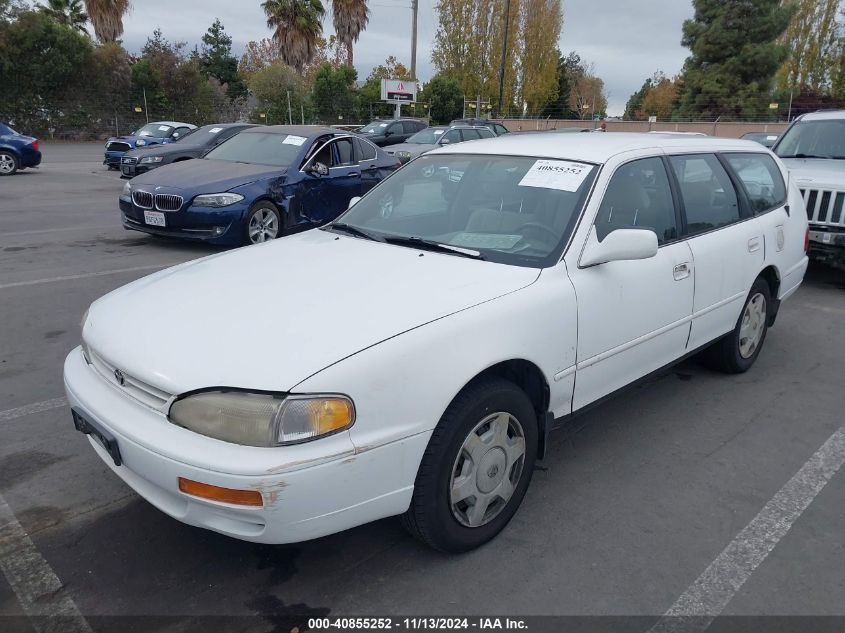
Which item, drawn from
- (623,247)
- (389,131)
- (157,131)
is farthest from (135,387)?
(389,131)

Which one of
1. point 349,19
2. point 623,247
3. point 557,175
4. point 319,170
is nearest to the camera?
point 623,247

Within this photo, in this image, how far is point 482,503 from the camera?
9.06ft

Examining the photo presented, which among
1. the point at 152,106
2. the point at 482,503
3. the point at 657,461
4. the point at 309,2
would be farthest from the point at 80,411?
the point at 309,2

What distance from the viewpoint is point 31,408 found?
4016 mm

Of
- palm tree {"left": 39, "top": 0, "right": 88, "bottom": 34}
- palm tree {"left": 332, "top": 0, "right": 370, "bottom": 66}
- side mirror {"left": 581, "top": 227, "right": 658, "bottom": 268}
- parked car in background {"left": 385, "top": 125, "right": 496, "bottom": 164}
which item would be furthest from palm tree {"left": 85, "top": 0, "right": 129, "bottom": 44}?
side mirror {"left": 581, "top": 227, "right": 658, "bottom": 268}

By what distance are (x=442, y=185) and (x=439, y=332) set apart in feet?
5.26

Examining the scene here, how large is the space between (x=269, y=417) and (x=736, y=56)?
43710 millimetres

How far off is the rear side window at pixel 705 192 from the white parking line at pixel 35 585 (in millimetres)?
3494

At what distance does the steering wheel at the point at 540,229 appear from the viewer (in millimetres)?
3184

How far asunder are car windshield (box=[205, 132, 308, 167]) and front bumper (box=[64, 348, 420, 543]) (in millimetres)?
7034

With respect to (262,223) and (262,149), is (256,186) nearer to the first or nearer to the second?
(262,223)

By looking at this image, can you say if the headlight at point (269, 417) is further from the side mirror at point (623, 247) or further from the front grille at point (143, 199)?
the front grille at point (143, 199)

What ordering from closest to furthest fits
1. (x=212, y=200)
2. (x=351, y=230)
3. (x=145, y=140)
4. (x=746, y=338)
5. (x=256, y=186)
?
(x=351, y=230) < (x=746, y=338) < (x=212, y=200) < (x=256, y=186) < (x=145, y=140)

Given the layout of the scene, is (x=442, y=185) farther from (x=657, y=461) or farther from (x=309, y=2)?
(x=309, y=2)
